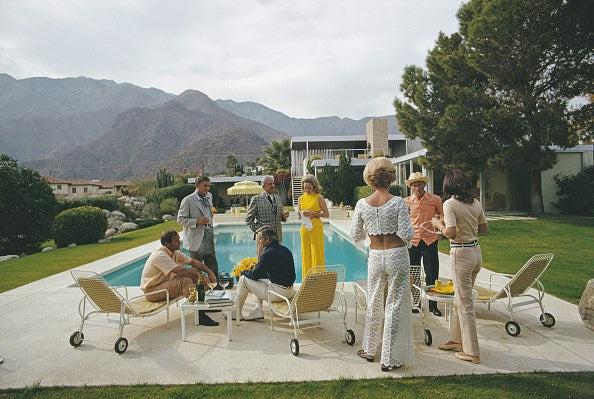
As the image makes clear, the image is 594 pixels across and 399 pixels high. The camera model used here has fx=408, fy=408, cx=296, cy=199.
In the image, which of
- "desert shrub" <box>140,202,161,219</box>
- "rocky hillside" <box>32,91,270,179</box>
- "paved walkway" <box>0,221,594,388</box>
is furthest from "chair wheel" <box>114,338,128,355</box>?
"rocky hillside" <box>32,91,270,179</box>

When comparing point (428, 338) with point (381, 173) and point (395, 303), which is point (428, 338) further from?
point (381, 173)

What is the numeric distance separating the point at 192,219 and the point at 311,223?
180 cm

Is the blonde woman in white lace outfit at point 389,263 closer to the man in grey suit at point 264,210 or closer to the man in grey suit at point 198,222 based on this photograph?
the man in grey suit at point 264,210

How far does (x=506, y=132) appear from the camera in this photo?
1844cm

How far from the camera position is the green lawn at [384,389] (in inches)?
131

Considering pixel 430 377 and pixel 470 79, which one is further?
pixel 470 79

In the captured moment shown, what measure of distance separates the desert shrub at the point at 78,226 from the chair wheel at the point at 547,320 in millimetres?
14678

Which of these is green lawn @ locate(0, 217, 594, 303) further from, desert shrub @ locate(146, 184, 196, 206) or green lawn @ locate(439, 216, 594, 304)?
desert shrub @ locate(146, 184, 196, 206)

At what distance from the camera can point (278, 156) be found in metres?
42.0

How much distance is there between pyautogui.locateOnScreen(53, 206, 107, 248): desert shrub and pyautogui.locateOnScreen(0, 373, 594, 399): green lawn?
491 inches

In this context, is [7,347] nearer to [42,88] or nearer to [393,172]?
[393,172]

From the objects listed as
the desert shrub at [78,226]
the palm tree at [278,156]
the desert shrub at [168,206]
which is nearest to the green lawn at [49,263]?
the desert shrub at [78,226]

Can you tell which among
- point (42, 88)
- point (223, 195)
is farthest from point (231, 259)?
point (42, 88)

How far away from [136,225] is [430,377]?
74.7 ft
